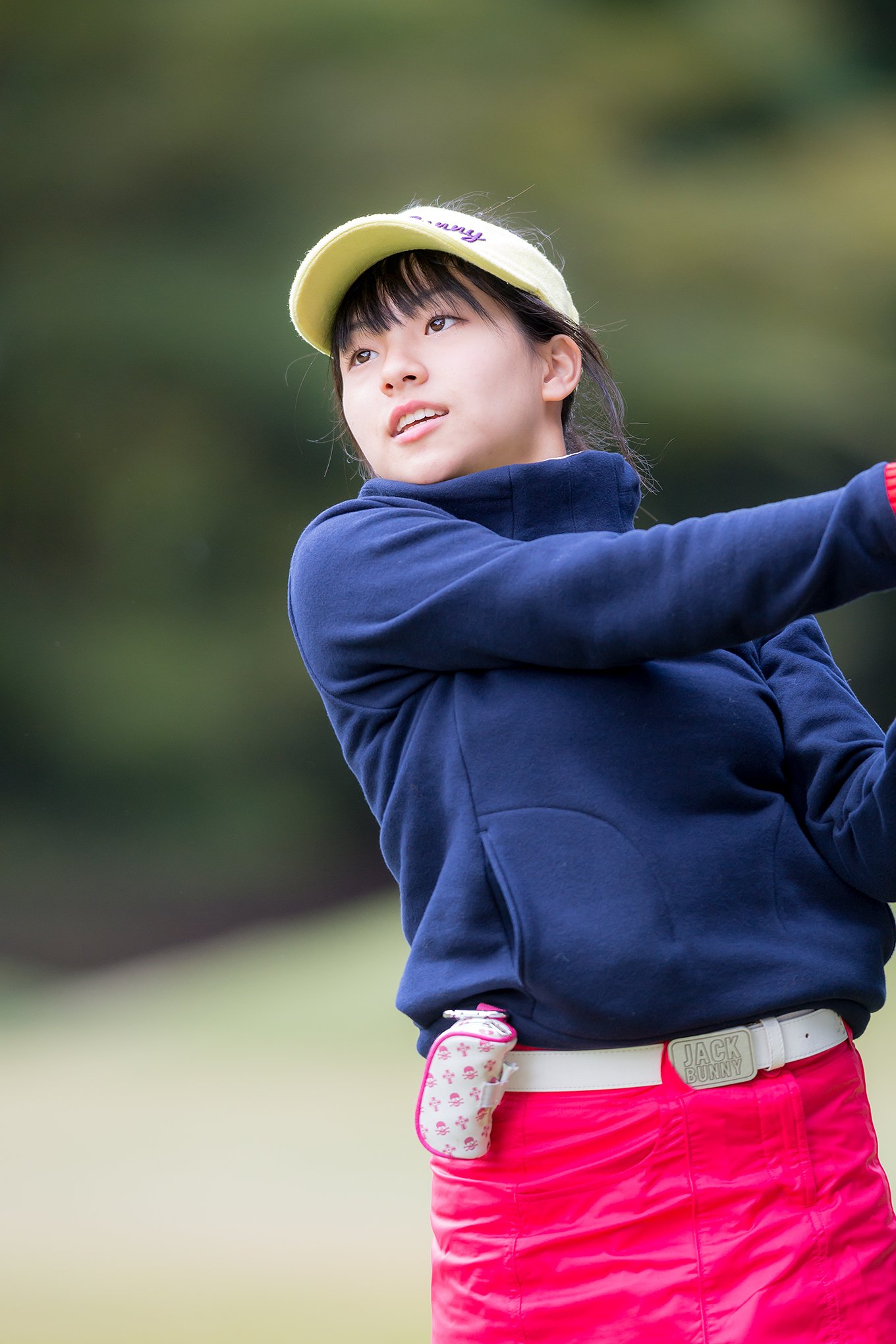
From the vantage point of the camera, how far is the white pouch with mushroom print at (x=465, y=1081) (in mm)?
718

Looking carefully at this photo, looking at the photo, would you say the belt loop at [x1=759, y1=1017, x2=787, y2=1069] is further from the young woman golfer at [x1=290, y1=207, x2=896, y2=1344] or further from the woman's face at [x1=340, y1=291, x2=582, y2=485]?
the woman's face at [x1=340, y1=291, x2=582, y2=485]

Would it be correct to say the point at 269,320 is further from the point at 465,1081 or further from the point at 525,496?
the point at 465,1081

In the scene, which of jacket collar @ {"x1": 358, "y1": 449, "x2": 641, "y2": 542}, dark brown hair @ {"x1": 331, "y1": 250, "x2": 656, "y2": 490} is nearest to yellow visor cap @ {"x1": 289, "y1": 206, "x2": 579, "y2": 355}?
dark brown hair @ {"x1": 331, "y1": 250, "x2": 656, "y2": 490}

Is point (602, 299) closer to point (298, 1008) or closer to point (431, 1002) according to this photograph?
point (298, 1008)

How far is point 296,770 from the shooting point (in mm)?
2617

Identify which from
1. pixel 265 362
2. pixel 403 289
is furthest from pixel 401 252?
pixel 265 362

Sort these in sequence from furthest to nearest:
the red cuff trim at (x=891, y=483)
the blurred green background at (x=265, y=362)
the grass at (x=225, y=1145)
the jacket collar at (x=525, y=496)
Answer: the blurred green background at (x=265, y=362) < the grass at (x=225, y=1145) < the jacket collar at (x=525, y=496) < the red cuff trim at (x=891, y=483)

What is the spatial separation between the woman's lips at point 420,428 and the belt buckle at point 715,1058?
0.38m

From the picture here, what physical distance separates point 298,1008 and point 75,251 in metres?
1.41

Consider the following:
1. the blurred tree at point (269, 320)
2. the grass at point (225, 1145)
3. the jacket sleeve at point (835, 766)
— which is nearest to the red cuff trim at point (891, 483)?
the jacket sleeve at point (835, 766)

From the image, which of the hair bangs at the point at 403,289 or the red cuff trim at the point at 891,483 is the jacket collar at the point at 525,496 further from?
the red cuff trim at the point at 891,483

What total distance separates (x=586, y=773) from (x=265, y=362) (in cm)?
200

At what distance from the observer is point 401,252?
892 mm

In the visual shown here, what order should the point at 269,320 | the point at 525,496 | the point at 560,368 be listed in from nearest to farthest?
1. the point at 525,496
2. the point at 560,368
3. the point at 269,320
